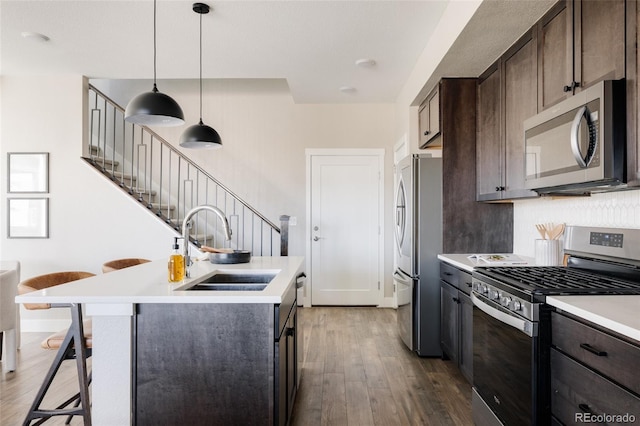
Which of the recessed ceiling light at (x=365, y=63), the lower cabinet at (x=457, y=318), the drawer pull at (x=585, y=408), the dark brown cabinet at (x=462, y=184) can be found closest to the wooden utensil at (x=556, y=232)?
the lower cabinet at (x=457, y=318)

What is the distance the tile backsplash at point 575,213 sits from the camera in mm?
2027

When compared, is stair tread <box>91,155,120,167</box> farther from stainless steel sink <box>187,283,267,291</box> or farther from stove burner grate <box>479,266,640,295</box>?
stove burner grate <box>479,266,640,295</box>

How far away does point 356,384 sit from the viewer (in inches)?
111

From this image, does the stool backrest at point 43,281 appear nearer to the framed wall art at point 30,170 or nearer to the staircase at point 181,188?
the framed wall art at point 30,170

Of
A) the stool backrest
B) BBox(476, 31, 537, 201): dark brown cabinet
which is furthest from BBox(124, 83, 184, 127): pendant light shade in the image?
BBox(476, 31, 537, 201): dark brown cabinet

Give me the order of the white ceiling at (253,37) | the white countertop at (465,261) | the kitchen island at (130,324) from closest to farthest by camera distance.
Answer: the kitchen island at (130,324) < the white countertop at (465,261) < the white ceiling at (253,37)

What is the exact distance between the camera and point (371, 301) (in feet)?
17.3

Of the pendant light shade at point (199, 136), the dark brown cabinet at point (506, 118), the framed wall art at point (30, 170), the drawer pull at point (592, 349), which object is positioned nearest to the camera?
the drawer pull at point (592, 349)

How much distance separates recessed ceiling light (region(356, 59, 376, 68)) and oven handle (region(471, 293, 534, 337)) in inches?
99.8

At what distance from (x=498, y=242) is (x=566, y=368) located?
2011mm

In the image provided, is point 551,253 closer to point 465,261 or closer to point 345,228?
point 465,261

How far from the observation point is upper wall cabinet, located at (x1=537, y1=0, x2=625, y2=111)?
64.9 inches

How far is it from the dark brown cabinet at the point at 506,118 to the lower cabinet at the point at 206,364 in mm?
1906

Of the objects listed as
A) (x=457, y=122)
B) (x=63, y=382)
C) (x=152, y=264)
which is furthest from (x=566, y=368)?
(x=63, y=382)
